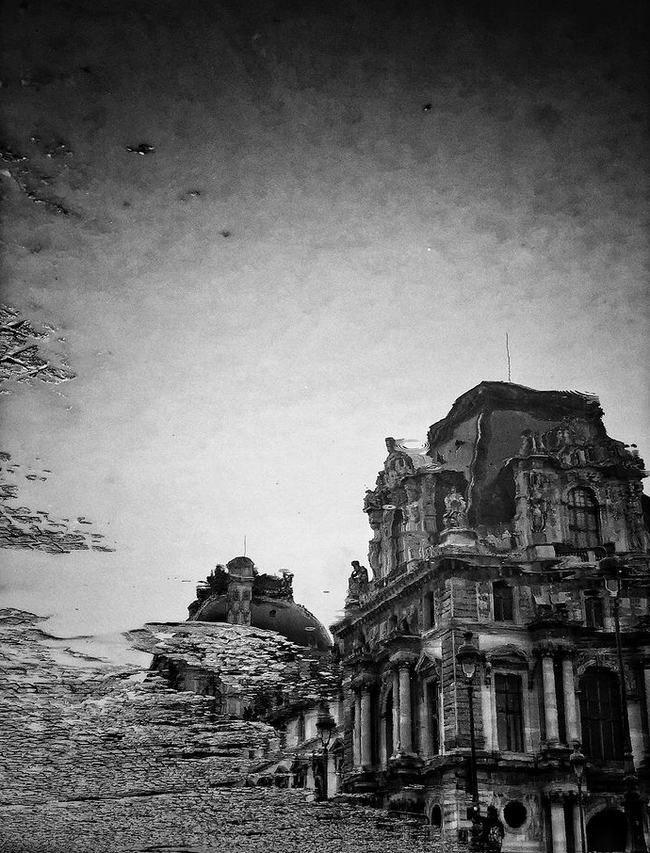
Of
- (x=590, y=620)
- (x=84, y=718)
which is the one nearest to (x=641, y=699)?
(x=590, y=620)

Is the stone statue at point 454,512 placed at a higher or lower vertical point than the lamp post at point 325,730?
higher

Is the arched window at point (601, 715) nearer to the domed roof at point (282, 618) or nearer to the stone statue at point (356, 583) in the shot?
the stone statue at point (356, 583)

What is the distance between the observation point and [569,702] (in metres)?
31.2

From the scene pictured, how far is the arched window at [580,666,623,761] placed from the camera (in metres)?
31.1

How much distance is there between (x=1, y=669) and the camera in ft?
103

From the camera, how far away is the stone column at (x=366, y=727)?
35.3 meters

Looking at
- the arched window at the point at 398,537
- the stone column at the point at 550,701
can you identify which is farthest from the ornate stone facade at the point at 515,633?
the arched window at the point at 398,537

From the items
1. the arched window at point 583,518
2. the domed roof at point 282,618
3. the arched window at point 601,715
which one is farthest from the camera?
the domed roof at point 282,618

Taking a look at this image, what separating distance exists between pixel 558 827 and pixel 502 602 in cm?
730

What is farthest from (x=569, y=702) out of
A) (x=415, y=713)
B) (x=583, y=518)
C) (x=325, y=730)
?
(x=325, y=730)

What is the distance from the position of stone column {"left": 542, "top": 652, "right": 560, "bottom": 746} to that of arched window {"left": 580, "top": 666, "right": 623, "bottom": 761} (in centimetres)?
125

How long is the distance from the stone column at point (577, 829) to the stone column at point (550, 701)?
6.70 ft

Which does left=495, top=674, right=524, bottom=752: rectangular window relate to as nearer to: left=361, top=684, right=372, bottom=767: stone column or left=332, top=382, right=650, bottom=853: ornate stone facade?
left=332, top=382, right=650, bottom=853: ornate stone facade

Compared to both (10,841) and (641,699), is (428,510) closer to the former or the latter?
(641,699)
